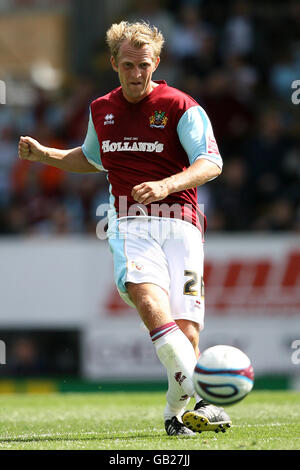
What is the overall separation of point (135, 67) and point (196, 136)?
2.02ft

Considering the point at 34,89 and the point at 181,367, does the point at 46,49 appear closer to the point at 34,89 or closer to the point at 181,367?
the point at 34,89

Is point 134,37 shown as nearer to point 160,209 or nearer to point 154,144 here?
point 154,144

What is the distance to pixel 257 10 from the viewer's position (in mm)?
16859

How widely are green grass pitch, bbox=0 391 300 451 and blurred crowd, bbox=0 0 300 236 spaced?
507 centimetres

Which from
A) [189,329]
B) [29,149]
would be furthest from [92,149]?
[189,329]

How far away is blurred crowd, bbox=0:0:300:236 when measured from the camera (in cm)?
1446

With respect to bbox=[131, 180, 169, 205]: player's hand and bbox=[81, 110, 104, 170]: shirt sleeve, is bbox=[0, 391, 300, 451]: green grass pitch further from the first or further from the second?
bbox=[81, 110, 104, 170]: shirt sleeve

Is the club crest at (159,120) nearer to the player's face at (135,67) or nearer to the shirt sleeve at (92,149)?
the player's face at (135,67)

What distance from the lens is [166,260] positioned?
6.37 meters

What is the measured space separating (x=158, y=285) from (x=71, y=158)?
1518 millimetres

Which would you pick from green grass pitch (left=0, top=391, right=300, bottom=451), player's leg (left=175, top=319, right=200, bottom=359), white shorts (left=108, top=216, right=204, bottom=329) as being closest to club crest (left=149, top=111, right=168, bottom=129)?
white shorts (left=108, top=216, right=204, bottom=329)

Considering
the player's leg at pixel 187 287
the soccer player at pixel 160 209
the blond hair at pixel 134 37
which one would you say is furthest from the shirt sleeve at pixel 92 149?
the player's leg at pixel 187 287

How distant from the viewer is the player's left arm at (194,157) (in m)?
5.91
